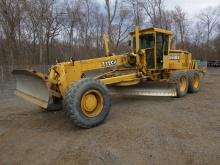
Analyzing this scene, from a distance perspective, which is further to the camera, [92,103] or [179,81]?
[179,81]

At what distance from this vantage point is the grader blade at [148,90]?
8.80m

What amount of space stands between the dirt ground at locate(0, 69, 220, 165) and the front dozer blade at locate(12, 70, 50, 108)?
0.59 m

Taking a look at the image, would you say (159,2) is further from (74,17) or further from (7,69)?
(7,69)

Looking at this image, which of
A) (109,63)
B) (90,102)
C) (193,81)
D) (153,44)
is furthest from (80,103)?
(193,81)

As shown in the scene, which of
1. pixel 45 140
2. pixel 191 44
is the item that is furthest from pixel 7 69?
pixel 191 44

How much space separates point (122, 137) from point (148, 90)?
4053 millimetres

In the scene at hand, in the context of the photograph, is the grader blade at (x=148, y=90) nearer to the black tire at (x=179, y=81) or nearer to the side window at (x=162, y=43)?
the black tire at (x=179, y=81)

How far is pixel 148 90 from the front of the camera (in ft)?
29.4

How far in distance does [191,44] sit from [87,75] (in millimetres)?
49237

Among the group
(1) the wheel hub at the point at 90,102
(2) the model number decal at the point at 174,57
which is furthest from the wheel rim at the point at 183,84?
(1) the wheel hub at the point at 90,102

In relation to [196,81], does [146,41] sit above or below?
above

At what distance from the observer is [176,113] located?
6.91 meters

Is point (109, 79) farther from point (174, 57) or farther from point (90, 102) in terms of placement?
point (174, 57)

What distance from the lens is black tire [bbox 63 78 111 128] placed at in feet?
18.1
